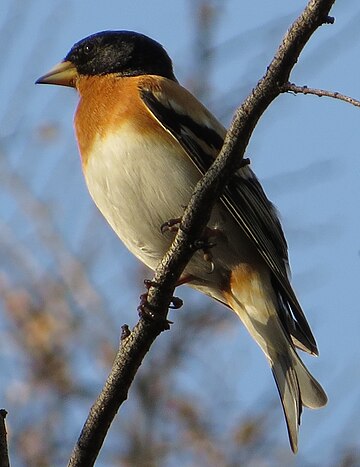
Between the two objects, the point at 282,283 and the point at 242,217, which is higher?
the point at 242,217

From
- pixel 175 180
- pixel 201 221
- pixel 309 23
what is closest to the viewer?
pixel 309 23

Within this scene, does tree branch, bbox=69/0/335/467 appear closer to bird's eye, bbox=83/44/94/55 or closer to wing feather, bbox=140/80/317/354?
wing feather, bbox=140/80/317/354

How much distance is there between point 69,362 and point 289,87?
3.82 meters

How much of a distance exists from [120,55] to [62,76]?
12.1 inches

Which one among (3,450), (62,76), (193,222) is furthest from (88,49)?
(3,450)

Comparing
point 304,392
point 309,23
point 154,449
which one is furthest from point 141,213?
point 154,449

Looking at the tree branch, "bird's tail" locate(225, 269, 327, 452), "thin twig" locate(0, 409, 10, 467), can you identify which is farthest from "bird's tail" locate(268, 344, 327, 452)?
"thin twig" locate(0, 409, 10, 467)

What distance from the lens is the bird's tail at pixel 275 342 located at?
4.30m

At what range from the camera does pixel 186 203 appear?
4.13 meters

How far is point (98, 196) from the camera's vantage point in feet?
14.1

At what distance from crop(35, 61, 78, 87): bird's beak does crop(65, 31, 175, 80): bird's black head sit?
0.03 m

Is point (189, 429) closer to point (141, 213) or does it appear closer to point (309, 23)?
point (141, 213)

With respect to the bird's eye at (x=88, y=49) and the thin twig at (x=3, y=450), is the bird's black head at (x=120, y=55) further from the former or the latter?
the thin twig at (x=3, y=450)

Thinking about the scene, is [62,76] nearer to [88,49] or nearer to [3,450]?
[88,49]
